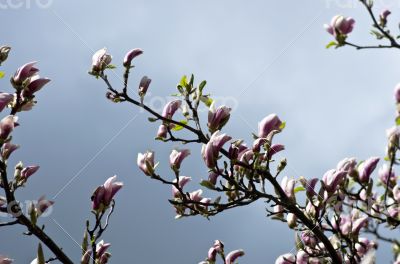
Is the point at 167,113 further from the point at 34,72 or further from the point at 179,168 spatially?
the point at 34,72

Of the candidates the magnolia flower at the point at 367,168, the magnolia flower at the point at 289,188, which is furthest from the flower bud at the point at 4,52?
the magnolia flower at the point at 367,168

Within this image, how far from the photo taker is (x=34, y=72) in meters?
2.55

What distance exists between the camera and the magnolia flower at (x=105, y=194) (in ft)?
7.93

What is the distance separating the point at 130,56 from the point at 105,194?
981 millimetres

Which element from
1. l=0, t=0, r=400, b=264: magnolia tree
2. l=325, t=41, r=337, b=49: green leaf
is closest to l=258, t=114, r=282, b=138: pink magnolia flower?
l=0, t=0, r=400, b=264: magnolia tree

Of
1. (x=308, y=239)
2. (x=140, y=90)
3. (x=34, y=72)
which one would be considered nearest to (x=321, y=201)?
(x=308, y=239)

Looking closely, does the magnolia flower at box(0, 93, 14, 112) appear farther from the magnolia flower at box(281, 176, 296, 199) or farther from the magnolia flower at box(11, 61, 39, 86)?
the magnolia flower at box(281, 176, 296, 199)

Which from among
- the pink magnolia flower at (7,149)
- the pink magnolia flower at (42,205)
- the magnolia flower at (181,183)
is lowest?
the magnolia flower at (181,183)

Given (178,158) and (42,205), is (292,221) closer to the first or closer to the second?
(178,158)

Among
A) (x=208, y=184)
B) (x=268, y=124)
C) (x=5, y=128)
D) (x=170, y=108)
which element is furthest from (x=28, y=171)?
(x=268, y=124)

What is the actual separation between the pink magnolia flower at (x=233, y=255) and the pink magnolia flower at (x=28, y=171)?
1.33m

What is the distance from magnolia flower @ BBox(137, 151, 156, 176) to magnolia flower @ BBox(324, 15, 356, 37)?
1954mm

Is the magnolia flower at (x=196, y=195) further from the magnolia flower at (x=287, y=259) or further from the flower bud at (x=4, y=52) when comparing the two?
the flower bud at (x=4, y=52)

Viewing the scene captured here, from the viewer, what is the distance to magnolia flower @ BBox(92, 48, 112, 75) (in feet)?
9.42
